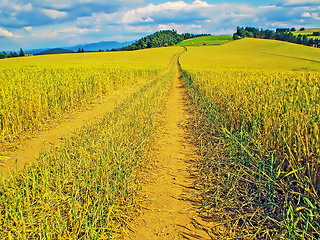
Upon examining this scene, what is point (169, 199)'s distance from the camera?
286 cm

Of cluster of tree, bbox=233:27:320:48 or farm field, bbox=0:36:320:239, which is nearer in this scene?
farm field, bbox=0:36:320:239

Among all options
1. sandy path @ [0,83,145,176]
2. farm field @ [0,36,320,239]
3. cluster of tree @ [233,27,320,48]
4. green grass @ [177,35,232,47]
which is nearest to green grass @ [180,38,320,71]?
cluster of tree @ [233,27,320,48]

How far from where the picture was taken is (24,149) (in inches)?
181

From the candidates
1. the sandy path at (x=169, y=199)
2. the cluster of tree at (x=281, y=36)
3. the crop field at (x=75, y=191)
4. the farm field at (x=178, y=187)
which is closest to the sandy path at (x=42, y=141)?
the crop field at (x=75, y=191)

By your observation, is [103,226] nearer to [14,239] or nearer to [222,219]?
[14,239]

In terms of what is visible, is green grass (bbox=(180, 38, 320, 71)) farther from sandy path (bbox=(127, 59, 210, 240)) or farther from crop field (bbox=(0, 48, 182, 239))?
crop field (bbox=(0, 48, 182, 239))

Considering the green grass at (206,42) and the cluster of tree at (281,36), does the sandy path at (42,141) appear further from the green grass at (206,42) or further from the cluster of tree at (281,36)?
the green grass at (206,42)

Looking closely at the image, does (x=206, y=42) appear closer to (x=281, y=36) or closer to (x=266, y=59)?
(x=281, y=36)

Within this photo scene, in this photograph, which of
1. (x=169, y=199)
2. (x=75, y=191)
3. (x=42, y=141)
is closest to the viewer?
(x=75, y=191)

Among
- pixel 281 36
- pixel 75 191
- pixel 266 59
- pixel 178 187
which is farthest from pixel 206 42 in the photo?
pixel 75 191

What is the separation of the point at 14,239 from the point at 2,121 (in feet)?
13.3

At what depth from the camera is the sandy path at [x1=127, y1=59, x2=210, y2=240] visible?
7.47 ft

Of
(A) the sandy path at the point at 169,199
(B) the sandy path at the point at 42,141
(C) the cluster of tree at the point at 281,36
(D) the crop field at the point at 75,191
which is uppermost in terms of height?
(C) the cluster of tree at the point at 281,36

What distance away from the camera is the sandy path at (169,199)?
89.7 inches
